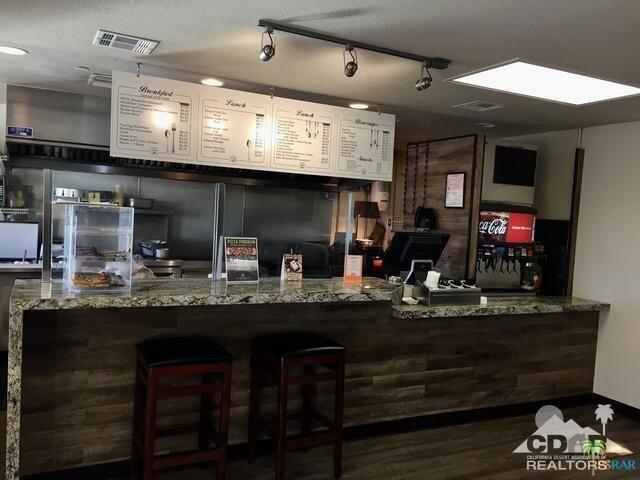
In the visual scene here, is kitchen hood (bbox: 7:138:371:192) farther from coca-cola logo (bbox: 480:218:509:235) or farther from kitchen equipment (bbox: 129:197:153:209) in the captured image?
coca-cola logo (bbox: 480:218:509:235)

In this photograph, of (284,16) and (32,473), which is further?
(32,473)

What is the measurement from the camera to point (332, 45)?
2.71 m

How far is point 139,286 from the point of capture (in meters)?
2.79

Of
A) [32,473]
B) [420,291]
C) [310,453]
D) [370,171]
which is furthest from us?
[370,171]

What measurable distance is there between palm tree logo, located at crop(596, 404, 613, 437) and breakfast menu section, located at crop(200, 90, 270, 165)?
3357 millimetres

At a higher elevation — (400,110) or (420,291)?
(400,110)

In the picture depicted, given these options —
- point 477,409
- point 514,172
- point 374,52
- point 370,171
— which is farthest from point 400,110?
point 477,409

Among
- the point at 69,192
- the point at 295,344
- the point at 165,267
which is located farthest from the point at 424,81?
the point at 69,192

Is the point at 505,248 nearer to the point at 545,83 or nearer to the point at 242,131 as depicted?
the point at 545,83

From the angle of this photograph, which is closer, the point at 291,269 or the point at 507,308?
the point at 291,269

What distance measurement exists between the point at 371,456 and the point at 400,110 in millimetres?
2695

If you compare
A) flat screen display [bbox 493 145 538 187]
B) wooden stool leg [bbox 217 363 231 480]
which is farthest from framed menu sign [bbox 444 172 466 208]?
wooden stool leg [bbox 217 363 231 480]

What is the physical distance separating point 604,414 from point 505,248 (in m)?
1.56

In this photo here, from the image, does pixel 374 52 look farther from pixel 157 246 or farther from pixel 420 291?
pixel 157 246
